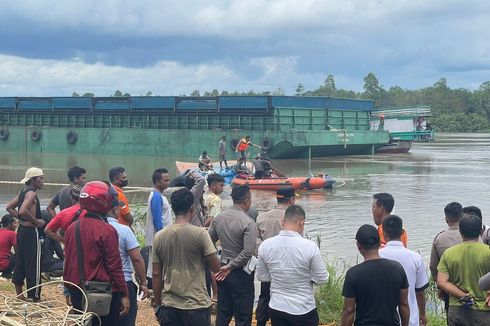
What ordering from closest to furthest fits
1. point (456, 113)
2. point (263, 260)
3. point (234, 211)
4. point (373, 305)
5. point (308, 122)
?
point (373, 305) → point (263, 260) → point (234, 211) → point (308, 122) → point (456, 113)

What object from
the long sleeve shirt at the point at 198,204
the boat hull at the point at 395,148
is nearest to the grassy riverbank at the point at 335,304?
the long sleeve shirt at the point at 198,204

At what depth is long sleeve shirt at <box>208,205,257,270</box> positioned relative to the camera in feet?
18.5

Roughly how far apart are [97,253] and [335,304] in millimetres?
3728

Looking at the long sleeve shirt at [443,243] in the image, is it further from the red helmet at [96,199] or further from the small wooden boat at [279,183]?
the small wooden boat at [279,183]

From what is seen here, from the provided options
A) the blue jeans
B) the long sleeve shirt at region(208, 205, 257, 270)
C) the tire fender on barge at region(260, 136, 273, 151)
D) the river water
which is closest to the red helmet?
the blue jeans

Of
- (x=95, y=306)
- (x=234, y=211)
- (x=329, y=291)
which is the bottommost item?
(x=329, y=291)

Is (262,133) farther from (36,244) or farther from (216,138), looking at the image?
(36,244)

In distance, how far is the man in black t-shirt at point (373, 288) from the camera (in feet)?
14.2

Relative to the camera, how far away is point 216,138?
4197 cm

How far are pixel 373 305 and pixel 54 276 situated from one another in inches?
179

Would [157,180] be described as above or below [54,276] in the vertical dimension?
above

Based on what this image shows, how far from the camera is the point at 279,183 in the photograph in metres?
22.8

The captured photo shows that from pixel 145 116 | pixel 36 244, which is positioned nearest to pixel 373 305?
pixel 36 244

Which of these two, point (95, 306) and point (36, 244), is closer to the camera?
point (95, 306)
